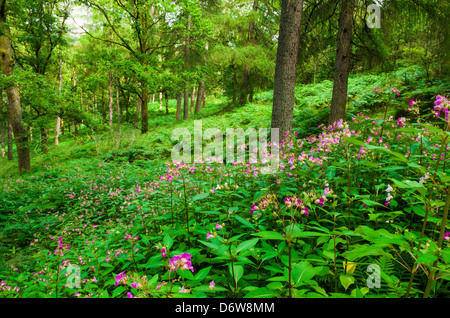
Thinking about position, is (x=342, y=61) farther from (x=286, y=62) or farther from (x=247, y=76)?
(x=247, y=76)

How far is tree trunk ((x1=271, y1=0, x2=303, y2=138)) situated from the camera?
4.11 m

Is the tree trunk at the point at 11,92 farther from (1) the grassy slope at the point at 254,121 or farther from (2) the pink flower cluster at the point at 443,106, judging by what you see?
(2) the pink flower cluster at the point at 443,106

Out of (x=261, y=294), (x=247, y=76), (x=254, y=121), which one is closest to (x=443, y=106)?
(x=261, y=294)

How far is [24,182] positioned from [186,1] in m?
9.12

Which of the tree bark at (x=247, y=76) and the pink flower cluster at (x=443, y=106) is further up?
the tree bark at (x=247, y=76)

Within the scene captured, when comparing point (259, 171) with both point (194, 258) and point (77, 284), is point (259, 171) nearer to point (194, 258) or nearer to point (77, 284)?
point (194, 258)

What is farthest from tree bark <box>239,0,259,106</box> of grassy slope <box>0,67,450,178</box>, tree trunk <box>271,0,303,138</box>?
tree trunk <box>271,0,303,138</box>

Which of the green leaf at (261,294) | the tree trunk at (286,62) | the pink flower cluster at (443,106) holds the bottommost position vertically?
the green leaf at (261,294)

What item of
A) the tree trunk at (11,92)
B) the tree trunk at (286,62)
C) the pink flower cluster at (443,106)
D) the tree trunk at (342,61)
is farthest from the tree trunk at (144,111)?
the pink flower cluster at (443,106)

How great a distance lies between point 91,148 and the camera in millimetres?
11023

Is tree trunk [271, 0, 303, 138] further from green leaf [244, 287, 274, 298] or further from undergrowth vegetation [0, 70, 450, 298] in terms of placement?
green leaf [244, 287, 274, 298]

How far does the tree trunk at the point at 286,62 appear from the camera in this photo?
4105 millimetres
